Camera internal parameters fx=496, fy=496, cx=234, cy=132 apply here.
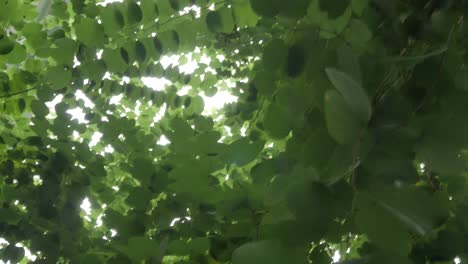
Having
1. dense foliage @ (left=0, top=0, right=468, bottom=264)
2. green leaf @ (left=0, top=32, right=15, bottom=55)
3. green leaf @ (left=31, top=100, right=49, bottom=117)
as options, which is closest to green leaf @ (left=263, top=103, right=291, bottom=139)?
dense foliage @ (left=0, top=0, right=468, bottom=264)

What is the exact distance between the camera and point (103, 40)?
1.07 m

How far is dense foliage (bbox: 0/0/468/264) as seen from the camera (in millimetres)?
472

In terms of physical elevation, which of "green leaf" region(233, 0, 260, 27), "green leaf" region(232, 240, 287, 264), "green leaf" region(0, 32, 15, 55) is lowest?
"green leaf" region(232, 240, 287, 264)

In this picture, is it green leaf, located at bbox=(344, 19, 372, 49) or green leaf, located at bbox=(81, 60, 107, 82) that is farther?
green leaf, located at bbox=(81, 60, 107, 82)

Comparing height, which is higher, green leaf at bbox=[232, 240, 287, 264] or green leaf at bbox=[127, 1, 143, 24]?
green leaf at bbox=[127, 1, 143, 24]

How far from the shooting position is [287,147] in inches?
33.0

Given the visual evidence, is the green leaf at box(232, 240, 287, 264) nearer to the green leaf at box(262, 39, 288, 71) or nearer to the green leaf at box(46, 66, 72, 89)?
the green leaf at box(262, 39, 288, 71)

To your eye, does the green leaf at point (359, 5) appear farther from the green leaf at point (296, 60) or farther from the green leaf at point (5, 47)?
the green leaf at point (5, 47)

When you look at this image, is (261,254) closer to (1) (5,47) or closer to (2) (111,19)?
(2) (111,19)

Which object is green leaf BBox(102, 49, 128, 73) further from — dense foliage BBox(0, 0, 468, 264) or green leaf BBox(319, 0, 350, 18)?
green leaf BBox(319, 0, 350, 18)

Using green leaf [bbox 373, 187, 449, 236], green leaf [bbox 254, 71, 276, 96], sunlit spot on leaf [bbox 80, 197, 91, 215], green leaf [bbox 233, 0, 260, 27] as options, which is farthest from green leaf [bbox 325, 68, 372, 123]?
sunlit spot on leaf [bbox 80, 197, 91, 215]

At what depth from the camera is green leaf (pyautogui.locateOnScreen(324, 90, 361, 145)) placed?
41 cm

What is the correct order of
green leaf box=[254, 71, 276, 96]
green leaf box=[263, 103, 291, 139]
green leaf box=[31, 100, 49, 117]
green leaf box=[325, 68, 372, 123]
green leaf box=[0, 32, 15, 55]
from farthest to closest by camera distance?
1. green leaf box=[31, 100, 49, 117]
2. green leaf box=[0, 32, 15, 55]
3. green leaf box=[254, 71, 276, 96]
4. green leaf box=[263, 103, 291, 139]
5. green leaf box=[325, 68, 372, 123]

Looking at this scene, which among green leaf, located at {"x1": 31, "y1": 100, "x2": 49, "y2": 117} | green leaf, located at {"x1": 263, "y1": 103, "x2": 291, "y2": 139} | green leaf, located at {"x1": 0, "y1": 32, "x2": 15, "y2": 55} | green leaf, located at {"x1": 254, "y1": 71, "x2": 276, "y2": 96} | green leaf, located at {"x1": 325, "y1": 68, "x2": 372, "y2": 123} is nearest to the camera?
green leaf, located at {"x1": 325, "y1": 68, "x2": 372, "y2": 123}
